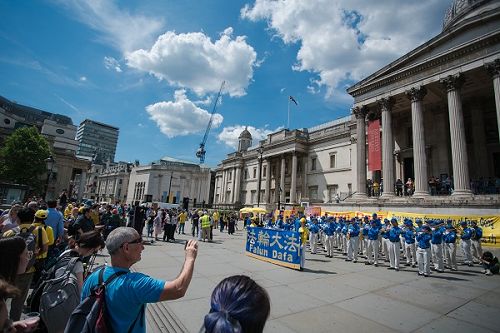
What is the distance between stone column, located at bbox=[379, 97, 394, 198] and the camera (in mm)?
23359

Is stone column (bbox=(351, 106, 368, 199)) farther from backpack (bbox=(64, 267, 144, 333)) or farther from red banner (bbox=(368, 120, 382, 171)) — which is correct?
backpack (bbox=(64, 267, 144, 333))

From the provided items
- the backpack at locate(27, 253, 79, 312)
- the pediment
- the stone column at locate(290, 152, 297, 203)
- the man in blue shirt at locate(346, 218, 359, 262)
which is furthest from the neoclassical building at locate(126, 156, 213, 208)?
the backpack at locate(27, 253, 79, 312)

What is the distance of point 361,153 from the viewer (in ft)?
87.8

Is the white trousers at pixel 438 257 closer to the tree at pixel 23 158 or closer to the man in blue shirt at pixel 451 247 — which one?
the man in blue shirt at pixel 451 247

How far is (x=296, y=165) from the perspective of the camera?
44406mm

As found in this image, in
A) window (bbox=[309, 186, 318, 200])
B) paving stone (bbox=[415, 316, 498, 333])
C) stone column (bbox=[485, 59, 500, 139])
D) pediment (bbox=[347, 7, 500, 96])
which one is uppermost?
pediment (bbox=[347, 7, 500, 96])

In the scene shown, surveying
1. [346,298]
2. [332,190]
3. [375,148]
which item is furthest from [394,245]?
[332,190]

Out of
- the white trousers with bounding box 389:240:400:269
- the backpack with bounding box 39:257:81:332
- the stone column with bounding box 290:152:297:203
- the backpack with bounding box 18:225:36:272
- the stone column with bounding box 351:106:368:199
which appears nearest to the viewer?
the backpack with bounding box 39:257:81:332

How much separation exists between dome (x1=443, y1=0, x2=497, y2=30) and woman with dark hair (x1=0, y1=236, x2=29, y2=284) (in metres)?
35.2

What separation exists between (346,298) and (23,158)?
5249 centimetres

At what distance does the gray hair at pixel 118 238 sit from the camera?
246 cm

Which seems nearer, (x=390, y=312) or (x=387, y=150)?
(x=390, y=312)

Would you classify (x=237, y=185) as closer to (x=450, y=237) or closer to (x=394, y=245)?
(x=394, y=245)

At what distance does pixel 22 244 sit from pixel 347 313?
6.02 m
